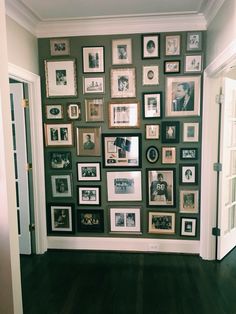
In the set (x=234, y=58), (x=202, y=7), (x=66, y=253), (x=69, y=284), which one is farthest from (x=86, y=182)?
(x=202, y=7)

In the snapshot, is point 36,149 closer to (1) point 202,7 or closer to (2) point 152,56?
(2) point 152,56

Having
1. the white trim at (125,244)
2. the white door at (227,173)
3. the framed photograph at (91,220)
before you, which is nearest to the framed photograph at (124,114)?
the white door at (227,173)

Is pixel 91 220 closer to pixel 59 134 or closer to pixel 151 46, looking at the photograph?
pixel 59 134

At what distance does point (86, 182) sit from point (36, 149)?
72 cm

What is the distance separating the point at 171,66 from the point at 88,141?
4.25 ft

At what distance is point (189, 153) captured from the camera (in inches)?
121

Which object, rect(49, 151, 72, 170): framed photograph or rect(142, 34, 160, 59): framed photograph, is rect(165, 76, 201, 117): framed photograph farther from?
rect(49, 151, 72, 170): framed photograph

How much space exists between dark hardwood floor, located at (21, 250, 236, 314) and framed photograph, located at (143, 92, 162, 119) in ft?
5.51

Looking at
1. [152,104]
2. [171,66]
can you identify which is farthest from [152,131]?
[171,66]

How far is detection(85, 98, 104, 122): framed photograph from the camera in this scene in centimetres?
313

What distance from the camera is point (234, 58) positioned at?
6.99 ft

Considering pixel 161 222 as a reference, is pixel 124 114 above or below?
above

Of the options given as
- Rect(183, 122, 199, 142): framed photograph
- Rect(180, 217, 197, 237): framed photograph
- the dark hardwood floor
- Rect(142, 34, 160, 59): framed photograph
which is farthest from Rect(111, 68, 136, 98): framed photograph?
the dark hardwood floor

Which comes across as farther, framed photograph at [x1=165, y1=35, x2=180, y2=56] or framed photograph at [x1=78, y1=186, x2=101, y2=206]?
framed photograph at [x1=78, y1=186, x2=101, y2=206]
